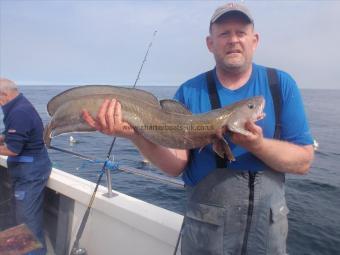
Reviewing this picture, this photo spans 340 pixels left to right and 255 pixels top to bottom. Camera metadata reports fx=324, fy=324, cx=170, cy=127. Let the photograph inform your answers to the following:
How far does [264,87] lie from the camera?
2824 mm

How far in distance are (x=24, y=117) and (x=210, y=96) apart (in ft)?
12.7

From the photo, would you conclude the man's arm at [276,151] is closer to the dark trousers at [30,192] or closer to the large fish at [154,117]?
the large fish at [154,117]

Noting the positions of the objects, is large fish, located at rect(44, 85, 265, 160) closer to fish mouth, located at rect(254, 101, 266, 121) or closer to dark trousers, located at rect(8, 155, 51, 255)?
fish mouth, located at rect(254, 101, 266, 121)

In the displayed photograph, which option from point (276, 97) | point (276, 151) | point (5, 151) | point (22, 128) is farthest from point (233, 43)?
point (5, 151)

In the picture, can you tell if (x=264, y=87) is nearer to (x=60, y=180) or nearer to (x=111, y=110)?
(x=111, y=110)

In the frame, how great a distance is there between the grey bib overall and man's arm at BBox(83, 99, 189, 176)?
0.34 meters

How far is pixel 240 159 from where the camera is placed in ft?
9.07

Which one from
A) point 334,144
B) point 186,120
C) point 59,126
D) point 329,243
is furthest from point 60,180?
point 334,144

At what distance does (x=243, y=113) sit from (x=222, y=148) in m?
0.33

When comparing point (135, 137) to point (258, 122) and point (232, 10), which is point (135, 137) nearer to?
point (258, 122)

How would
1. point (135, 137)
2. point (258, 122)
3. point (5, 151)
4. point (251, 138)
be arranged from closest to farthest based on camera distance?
point (251, 138) < point (258, 122) < point (135, 137) < point (5, 151)

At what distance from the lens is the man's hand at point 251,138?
2.46m

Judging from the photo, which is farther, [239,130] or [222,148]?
[222,148]

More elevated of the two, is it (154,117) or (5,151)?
(154,117)
